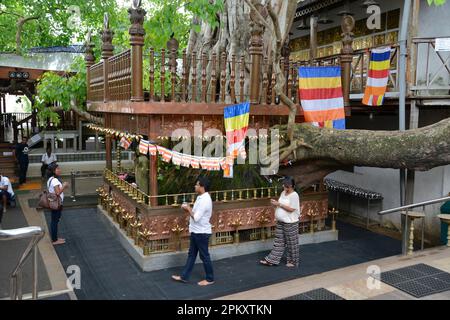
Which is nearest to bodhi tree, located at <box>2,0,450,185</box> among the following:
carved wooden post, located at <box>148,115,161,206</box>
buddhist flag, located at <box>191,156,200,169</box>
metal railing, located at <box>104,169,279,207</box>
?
metal railing, located at <box>104,169,279,207</box>

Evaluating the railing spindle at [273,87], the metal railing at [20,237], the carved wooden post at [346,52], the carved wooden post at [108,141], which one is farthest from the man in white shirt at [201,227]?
the carved wooden post at [108,141]

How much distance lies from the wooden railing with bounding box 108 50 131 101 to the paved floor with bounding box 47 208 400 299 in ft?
10.8

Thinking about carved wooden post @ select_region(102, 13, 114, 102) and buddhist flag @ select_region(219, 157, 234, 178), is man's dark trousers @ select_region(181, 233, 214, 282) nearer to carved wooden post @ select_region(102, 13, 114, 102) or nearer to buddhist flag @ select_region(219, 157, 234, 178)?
buddhist flag @ select_region(219, 157, 234, 178)

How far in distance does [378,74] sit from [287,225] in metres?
4.53

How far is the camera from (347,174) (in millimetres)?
13742

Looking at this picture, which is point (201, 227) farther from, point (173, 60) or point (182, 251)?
point (173, 60)

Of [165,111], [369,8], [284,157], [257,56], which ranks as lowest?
[284,157]

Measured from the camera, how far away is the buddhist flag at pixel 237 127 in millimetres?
8094

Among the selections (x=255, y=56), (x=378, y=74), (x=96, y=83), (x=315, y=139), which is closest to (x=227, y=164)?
(x=315, y=139)

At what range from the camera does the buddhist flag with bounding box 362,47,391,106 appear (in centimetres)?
1002
